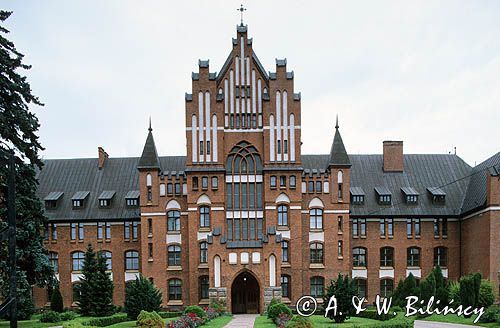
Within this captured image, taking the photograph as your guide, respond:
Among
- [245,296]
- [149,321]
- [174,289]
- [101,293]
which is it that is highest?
[149,321]

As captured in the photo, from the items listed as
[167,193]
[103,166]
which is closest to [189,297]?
[167,193]

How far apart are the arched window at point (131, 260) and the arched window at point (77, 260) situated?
339 cm

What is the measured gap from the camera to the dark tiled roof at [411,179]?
51781 millimetres

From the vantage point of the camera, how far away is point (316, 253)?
161ft

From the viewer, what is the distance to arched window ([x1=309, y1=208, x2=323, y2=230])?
161 ft

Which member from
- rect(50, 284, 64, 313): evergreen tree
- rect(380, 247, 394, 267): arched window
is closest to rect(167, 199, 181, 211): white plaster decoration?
rect(50, 284, 64, 313): evergreen tree

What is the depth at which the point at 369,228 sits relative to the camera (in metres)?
51.5

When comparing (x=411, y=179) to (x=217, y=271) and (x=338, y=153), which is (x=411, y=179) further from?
(x=217, y=271)

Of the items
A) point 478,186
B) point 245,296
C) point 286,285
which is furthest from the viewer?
point 478,186

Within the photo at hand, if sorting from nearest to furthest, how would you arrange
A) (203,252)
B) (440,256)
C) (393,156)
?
(203,252)
(440,256)
(393,156)

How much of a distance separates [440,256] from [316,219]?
1052 centimetres

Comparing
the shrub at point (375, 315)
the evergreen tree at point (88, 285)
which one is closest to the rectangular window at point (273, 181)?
the shrub at point (375, 315)

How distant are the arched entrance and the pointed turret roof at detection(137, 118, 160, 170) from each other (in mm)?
10284

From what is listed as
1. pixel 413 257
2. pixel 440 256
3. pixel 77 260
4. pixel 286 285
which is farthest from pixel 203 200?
pixel 440 256
